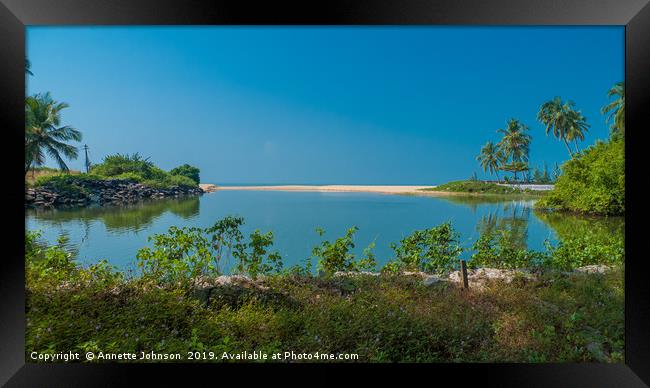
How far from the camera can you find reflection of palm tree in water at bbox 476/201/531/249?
3.51 metres

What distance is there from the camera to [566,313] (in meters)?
2.58

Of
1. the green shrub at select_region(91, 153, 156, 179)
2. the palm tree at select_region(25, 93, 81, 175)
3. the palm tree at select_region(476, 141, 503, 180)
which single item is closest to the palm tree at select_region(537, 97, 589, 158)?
the palm tree at select_region(476, 141, 503, 180)

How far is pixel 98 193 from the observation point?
350 cm

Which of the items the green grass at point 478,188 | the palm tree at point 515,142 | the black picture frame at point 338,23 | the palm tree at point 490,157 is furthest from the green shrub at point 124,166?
the palm tree at point 515,142

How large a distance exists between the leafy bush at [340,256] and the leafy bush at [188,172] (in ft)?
4.98

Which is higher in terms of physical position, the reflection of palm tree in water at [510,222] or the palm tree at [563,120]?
the palm tree at [563,120]

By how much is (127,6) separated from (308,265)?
247cm

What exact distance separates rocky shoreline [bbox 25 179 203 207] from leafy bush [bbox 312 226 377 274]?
5.29 ft

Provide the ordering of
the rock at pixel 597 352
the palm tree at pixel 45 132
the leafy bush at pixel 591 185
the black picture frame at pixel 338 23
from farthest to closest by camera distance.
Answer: the leafy bush at pixel 591 185
the palm tree at pixel 45 132
the rock at pixel 597 352
the black picture frame at pixel 338 23

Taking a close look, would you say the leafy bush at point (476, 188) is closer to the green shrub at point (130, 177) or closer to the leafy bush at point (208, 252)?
the leafy bush at point (208, 252)

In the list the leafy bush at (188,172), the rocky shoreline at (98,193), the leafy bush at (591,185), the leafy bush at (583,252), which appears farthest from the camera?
the leafy bush at (591,185)

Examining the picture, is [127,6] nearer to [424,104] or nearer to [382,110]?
[382,110]

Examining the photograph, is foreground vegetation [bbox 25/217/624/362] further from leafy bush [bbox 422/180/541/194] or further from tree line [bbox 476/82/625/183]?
tree line [bbox 476/82/625/183]

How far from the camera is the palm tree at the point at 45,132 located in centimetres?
288
